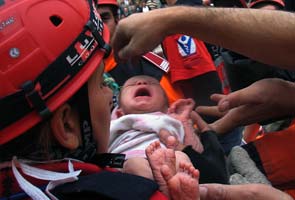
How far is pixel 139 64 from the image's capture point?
2.66 meters

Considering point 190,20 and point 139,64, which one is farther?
point 139,64

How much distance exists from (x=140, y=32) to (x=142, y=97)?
55 cm

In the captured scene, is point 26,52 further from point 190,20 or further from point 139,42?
point 190,20

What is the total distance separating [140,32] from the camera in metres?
1.61

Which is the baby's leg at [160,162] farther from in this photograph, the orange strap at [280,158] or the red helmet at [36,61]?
the orange strap at [280,158]

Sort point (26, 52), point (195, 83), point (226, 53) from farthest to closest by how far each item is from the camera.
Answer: point (195, 83) < point (226, 53) < point (26, 52)

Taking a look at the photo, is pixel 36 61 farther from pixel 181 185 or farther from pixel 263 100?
pixel 263 100

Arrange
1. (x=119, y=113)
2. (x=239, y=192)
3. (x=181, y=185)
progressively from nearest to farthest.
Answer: (x=181, y=185)
(x=239, y=192)
(x=119, y=113)

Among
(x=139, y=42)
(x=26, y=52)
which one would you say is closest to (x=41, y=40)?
(x=26, y=52)

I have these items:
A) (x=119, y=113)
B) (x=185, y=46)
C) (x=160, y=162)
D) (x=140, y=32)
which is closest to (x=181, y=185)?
(x=160, y=162)

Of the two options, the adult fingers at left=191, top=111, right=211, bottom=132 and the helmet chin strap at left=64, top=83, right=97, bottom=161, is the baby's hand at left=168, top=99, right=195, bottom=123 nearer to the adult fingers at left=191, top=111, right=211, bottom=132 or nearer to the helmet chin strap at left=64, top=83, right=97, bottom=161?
the adult fingers at left=191, top=111, right=211, bottom=132

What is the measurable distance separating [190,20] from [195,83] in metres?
0.95

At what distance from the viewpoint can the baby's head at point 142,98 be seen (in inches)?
81.9

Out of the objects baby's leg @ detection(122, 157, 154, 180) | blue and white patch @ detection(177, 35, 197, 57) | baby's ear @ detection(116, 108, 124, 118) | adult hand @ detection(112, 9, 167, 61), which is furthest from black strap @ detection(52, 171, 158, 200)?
blue and white patch @ detection(177, 35, 197, 57)
